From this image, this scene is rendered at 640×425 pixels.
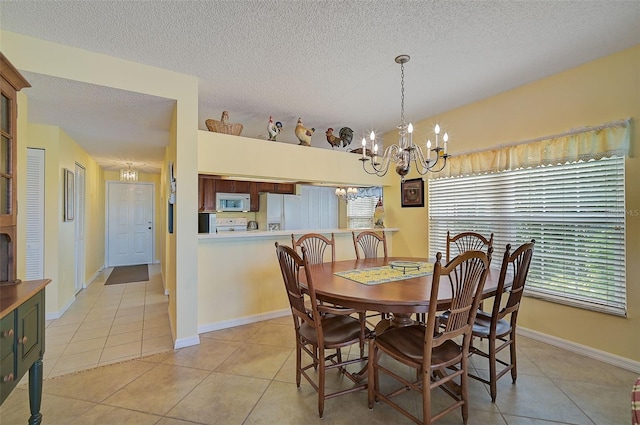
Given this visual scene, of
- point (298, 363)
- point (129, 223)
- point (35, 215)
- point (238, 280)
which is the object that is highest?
point (35, 215)

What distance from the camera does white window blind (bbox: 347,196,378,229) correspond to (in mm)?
5600

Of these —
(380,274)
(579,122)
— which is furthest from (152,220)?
(579,122)

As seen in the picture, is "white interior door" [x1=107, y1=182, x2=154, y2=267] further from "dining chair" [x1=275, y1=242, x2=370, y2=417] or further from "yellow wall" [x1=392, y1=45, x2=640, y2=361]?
"yellow wall" [x1=392, y1=45, x2=640, y2=361]

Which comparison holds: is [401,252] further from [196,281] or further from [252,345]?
[196,281]

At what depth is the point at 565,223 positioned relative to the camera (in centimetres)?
262

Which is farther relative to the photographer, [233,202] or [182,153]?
[233,202]

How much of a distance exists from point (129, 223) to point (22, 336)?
629cm

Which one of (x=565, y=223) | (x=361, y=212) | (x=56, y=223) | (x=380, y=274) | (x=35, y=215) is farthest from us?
(x=361, y=212)

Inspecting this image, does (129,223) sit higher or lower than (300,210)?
lower

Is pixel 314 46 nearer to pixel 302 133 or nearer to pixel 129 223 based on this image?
pixel 302 133

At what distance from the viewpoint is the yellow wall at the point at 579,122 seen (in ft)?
7.39

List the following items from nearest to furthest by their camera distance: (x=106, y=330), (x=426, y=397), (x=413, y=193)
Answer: (x=426, y=397), (x=106, y=330), (x=413, y=193)

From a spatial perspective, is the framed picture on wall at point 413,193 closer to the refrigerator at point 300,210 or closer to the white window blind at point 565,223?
the white window blind at point 565,223

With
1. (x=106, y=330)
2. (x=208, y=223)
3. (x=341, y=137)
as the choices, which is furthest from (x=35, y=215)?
(x=341, y=137)
